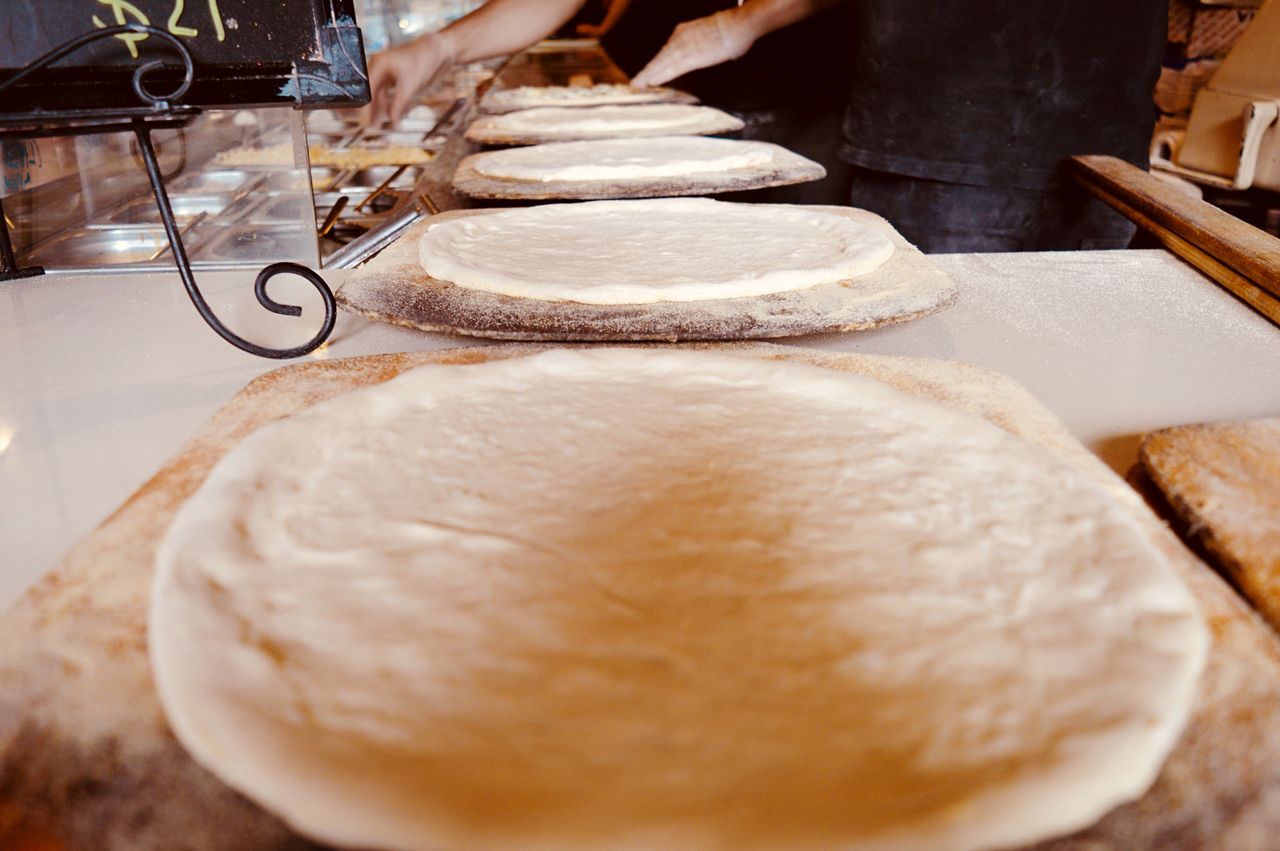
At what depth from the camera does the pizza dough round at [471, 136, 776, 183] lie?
1.99 m

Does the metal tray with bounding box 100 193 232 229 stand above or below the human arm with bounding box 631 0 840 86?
below

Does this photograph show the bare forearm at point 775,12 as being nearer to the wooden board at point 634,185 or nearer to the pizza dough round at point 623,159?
the pizza dough round at point 623,159

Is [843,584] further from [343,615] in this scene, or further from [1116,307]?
[1116,307]

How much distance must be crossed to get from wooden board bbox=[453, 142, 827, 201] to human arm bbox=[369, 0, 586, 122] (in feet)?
3.64

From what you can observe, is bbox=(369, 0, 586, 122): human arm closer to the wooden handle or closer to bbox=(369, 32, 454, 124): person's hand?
bbox=(369, 32, 454, 124): person's hand

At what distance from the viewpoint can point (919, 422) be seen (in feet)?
2.88

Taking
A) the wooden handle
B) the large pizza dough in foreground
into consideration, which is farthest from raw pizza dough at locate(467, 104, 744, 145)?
the large pizza dough in foreground

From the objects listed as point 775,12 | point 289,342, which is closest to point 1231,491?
point 289,342

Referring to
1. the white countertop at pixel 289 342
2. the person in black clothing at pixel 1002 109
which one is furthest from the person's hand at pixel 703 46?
the white countertop at pixel 289 342

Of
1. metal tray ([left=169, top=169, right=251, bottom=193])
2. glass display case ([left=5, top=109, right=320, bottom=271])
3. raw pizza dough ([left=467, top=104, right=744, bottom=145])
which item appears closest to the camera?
glass display case ([left=5, top=109, right=320, bottom=271])

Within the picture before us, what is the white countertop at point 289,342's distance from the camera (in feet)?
3.10

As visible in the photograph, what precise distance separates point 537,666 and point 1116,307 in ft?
3.88

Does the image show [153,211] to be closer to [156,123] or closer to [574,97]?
[156,123]

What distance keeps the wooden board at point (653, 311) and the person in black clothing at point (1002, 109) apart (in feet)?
4.63
